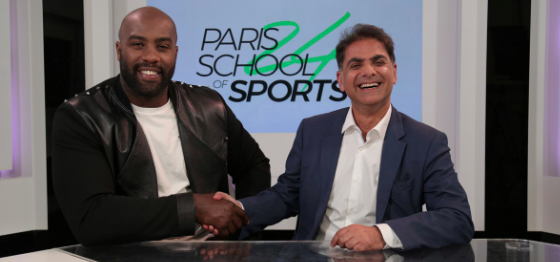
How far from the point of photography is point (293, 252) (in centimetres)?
161

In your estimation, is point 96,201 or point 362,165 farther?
point 362,165

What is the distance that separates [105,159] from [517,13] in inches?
123

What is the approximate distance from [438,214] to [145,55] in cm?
147

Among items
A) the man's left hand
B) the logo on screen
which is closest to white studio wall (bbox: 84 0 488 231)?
the logo on screen

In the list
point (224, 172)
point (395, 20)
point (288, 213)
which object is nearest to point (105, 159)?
point (224, 172)

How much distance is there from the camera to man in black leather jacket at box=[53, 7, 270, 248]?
2082 mm

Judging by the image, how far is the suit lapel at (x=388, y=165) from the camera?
7.16 feet

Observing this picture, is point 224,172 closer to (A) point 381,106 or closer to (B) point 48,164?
(A) point 381,106

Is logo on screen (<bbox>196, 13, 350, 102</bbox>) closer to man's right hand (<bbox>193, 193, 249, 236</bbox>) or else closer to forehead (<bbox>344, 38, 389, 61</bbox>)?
forehead (<bbox>344, 38, 389, 61</bbox>)

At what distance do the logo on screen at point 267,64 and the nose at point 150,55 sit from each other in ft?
5.79

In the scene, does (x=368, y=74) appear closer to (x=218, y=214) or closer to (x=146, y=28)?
(x=218, y=214)

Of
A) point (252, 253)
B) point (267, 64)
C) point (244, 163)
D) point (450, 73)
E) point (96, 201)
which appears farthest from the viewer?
point (267, 64)

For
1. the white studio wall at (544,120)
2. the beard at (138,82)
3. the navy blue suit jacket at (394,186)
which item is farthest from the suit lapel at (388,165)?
the white studio wall at (544,120)

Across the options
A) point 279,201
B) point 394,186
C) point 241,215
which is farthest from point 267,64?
point 394,186
